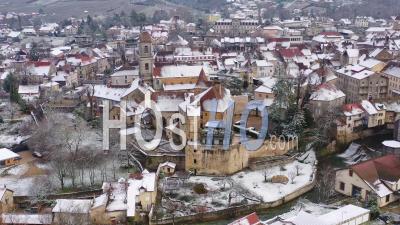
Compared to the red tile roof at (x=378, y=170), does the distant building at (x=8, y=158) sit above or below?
below

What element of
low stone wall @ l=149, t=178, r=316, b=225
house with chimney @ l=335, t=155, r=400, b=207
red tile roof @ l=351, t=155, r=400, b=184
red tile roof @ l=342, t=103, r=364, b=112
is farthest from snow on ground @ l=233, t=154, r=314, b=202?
red tile roof @ l=342, t=103, r=364, b=112

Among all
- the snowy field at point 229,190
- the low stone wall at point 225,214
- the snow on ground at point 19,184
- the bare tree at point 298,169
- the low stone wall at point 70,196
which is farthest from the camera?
the bare tree at point 298,169

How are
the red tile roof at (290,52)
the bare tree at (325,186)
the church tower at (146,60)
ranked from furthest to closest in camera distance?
the red tile roof at (290,52), the church tower at (146,60), the bare tree at (325,186)

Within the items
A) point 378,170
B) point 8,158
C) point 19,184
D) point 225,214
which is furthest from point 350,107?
point 8,158

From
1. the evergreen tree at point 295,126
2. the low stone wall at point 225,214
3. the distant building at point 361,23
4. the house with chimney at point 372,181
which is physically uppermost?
the distant building at point 361,23

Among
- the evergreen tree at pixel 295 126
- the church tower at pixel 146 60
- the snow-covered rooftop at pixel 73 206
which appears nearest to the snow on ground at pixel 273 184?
the evergreen tree at pixel 295 126

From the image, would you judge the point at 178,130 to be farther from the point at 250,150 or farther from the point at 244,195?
the point at 244,195

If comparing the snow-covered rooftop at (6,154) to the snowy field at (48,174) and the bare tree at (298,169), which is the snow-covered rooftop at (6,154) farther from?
the bare tree at (298,169)
